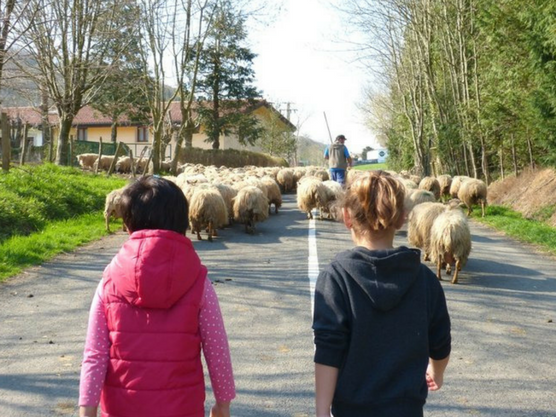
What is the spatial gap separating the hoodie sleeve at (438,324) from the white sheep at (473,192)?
17278 mm

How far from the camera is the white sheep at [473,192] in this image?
1953 centimetres

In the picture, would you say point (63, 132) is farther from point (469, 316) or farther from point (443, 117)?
point (469, 316)

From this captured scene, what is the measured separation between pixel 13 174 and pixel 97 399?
15.2 m

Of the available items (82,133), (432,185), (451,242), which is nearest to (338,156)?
(432,185)

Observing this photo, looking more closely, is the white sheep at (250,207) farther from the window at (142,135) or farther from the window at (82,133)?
the window at (82,133)

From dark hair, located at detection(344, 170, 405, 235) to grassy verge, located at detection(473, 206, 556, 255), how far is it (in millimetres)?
11310

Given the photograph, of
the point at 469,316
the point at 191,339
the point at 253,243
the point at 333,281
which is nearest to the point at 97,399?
the point at 191,339

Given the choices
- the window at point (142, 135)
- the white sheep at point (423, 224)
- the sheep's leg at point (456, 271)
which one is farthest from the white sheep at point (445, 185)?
the window at point (142, 135)

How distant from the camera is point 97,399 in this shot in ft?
9.32

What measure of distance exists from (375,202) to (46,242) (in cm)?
1049

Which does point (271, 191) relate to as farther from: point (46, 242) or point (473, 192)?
point (46, 242)

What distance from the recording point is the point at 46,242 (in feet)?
40.2

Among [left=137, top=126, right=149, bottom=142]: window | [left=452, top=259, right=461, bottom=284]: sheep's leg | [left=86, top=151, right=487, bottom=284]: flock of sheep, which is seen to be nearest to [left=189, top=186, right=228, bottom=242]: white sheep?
[left=86, top=151, right=487, bottom=284]: flock of sheep

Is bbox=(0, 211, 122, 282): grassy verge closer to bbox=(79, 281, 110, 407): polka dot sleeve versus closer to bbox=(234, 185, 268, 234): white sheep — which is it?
bbox=(234, 185, 268, 234): white sheep
